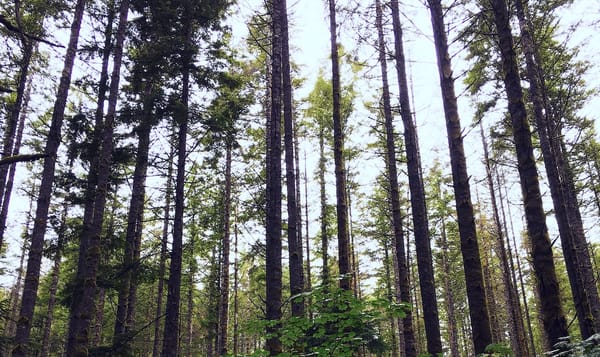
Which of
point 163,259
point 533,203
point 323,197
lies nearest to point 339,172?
point 163,259

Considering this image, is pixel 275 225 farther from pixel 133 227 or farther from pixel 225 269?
pixel 225 269

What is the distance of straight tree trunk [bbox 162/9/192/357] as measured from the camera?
1016 centimetres

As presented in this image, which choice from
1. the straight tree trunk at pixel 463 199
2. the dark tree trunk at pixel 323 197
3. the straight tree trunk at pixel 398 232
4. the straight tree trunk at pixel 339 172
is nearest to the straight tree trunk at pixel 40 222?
the straight tree trunk at pixel 339 172

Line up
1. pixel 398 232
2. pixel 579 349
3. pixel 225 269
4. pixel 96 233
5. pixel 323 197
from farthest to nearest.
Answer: pixel 323 197, pixel 225 269, pixel 398 232, pixel 96 233, pixel 579 349

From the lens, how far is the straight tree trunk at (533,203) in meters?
4.63

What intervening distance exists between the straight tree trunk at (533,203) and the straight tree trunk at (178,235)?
8668 millimetres

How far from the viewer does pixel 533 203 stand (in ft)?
16.7

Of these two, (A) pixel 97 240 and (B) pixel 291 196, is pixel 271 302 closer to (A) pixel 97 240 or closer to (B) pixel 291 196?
(B) pixel 291 196

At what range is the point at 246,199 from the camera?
64.6 feet

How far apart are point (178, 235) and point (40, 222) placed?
344 centimetres

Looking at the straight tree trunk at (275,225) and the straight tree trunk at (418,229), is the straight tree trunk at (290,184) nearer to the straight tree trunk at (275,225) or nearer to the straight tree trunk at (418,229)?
the straight tree trunk at (275,225)

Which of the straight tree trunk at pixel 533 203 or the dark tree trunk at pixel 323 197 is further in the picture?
the dark tree trunk at pixel 323 197

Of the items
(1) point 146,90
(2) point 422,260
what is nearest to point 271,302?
(2) point 422,260

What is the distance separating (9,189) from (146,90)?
28.7 feet
